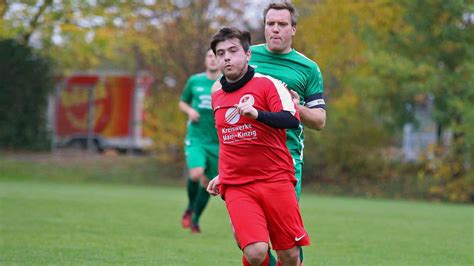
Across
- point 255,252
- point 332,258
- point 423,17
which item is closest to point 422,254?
point 332,258

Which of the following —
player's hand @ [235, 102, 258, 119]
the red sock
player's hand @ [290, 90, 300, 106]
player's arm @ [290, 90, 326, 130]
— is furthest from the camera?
player's arm @ [290, 90, 326, 130]

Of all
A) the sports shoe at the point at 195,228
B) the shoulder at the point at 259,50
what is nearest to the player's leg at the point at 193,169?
the sports shoe at the point at 195,228

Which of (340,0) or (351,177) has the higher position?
(340,0)

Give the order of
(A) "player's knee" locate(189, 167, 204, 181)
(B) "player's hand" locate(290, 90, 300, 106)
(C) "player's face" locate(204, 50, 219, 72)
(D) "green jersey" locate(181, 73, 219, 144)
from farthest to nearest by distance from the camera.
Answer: (D) "green jersey" locate(181, 73, 219, 144) < (A) "player's knee" locate(189, 167, 204, 181) < (C) "player's face" locate(204, 50, 219, 72) < (B) "player's hand" locate(290, 90, 300, 106)

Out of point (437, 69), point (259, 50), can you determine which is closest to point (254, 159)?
point (259, 50)

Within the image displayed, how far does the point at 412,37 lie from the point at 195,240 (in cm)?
1829

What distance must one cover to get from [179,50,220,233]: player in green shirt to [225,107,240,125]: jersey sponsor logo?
5325mm

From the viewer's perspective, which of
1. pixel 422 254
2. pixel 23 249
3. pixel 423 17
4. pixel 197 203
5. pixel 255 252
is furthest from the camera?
pixel 423 17

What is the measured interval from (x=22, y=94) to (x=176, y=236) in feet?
71.5

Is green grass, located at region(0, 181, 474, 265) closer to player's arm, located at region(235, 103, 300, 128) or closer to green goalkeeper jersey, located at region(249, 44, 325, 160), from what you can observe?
green goalkeeper jersey, located at region(249, 44, 325, 160)

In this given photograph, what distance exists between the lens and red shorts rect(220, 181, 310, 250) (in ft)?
19.0

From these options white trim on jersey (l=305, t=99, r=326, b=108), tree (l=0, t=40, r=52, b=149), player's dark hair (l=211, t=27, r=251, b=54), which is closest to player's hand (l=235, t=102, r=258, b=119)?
player's dark hair (l=211, t=27, r=251, b=54)

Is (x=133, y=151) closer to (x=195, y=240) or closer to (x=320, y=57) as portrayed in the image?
(x=320, y=57)

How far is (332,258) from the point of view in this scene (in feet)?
29.3
